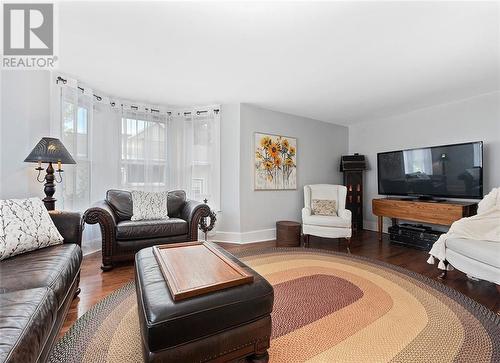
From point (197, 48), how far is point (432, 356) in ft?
9.11

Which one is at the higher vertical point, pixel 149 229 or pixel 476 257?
pixel 149 229

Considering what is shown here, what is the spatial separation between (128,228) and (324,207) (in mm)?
2817

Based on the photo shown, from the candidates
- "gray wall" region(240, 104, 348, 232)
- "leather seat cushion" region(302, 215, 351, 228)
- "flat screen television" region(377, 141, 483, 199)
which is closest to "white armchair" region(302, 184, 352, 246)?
"leather seat cushion" region(302, 215, 351, 228)

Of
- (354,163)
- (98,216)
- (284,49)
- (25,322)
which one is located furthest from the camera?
(354,163)

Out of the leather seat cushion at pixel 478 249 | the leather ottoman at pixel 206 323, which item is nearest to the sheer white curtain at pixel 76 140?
the leather ottoman at pixel 206 323

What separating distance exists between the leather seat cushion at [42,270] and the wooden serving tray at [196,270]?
518 millimetres

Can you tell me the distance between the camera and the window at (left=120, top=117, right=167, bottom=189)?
3.48 metres

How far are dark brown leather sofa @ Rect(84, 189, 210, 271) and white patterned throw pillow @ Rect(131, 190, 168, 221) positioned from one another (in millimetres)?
104

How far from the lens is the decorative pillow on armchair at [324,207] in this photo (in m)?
3.66

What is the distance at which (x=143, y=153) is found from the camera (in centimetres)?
358

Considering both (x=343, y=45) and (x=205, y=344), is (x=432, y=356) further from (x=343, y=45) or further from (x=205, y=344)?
(x=343, y=45)

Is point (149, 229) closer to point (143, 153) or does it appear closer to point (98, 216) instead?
point (98, 216)

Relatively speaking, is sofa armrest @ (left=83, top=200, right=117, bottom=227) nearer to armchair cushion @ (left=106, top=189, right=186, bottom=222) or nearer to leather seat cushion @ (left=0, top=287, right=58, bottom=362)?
armchair cushion @ (left=106, top=189, right=186, bottom=222)

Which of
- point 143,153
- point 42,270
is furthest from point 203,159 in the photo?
point 42,270
